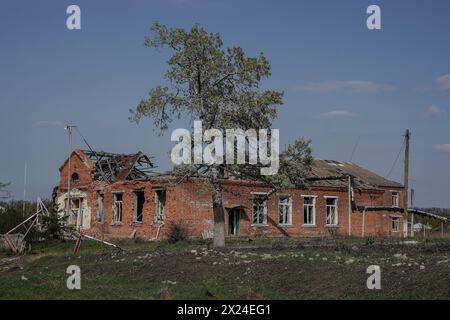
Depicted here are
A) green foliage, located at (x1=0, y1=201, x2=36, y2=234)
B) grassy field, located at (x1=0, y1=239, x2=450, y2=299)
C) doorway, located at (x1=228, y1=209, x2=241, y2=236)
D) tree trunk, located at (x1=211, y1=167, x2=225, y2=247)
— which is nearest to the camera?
grassy field, located at (x1=0, y1=239, x2=450, y2=299)

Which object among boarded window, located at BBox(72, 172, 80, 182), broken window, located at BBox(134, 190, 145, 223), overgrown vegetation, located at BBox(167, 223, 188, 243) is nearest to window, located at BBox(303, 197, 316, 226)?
overgrown vegetation, located at BBox(167, 223, 188, 243)

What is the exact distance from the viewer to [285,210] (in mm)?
40156

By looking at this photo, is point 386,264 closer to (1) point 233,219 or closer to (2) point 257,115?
(2) point 257,115

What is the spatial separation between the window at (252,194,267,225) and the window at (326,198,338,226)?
6180 mm

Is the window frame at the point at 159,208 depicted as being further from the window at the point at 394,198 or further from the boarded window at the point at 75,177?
the window at the point at 394,198

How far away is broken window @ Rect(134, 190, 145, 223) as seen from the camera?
37.3m

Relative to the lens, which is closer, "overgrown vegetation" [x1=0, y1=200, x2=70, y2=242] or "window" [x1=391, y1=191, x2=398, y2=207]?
"overgrown vegetation" [x1=0, y1=200, x2=70, y2=242]

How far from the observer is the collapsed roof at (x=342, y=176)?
142 ft

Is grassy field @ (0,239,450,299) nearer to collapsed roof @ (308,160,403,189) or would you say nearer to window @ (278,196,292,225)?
window @ (278,196,292,225)

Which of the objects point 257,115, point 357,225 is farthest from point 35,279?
point 357,225

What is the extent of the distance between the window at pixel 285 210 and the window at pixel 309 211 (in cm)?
148

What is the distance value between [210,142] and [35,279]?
1029 cm

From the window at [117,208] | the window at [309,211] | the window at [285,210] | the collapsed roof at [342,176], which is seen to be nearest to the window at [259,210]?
the window at [285,210]

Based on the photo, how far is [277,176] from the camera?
25531mm
